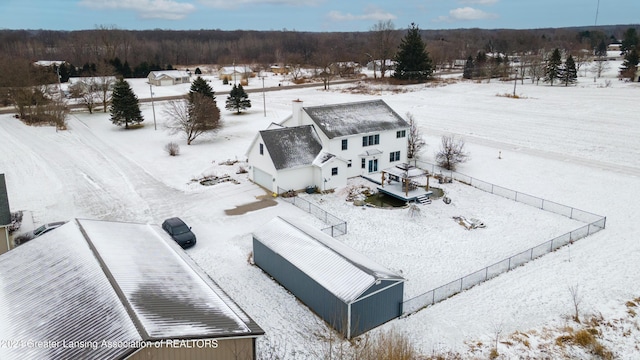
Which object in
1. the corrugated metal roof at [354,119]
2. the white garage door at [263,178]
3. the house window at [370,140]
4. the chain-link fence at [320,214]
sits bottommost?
the chain-link fence at [320,214]

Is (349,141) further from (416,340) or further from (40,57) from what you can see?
(40,57)

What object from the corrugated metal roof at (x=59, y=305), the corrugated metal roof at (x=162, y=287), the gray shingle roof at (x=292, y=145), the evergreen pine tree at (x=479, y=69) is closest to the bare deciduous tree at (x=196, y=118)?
the gray shingle roof at (x=292, y=145)

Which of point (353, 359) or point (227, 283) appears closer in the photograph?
point (353, 359)

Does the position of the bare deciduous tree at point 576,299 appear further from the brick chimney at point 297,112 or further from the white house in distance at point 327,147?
the brick chimney at point 297,112

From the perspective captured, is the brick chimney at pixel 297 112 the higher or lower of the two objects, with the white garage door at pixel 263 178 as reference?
higher

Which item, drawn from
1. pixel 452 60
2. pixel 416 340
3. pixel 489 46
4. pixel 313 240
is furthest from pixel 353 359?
pixel 489 46

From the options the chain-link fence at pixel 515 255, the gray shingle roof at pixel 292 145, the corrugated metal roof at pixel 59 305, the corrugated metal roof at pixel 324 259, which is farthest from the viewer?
the gray shingle roof at pixel 292 145

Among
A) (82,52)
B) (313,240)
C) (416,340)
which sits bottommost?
(416,340)

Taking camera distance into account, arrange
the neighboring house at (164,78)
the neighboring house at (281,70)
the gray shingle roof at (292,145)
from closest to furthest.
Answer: the gray shingle roof at (292,145)
the neighboring house at (164,78)
the neighboring house at (281,70)
